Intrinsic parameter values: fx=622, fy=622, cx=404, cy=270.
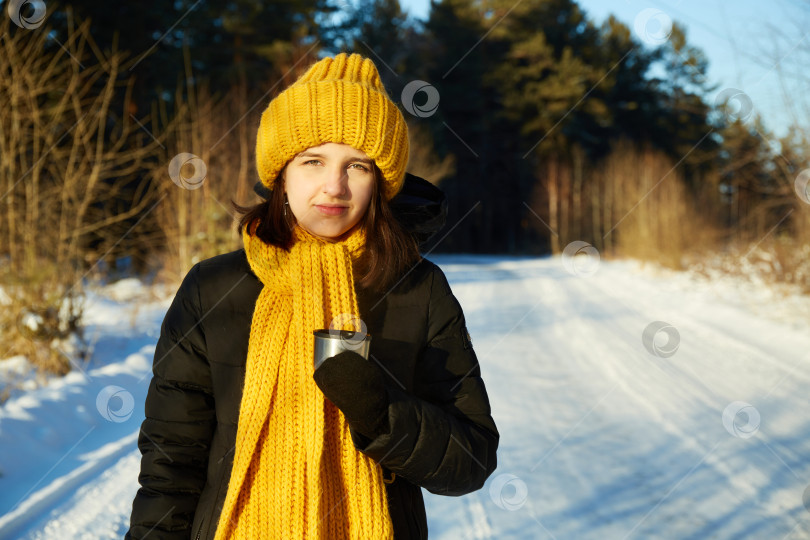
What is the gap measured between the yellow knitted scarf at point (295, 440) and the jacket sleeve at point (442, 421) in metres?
0.18

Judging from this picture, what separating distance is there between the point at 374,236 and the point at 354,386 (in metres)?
0.64

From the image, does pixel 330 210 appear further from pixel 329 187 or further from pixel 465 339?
pixel 465 339

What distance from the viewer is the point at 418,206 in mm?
2008

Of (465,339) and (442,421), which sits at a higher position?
(465,339)

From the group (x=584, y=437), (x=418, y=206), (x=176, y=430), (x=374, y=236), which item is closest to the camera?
(x=176, y=430)

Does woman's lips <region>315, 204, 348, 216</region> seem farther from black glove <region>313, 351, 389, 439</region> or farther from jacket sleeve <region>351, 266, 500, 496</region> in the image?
black glove <region>313, 351, 389, 439</region>

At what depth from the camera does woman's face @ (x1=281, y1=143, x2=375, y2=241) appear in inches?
67.3

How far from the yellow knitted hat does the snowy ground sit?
232cm

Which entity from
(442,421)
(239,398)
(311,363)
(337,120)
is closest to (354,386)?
(442,421)

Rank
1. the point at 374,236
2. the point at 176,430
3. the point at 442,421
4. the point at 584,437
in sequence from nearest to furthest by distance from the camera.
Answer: the point at 442,421 → the point at 176,430 → the point at 374,236 → the point at 584,437

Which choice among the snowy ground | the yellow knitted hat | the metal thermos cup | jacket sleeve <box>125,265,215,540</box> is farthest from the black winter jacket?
the snowy ground

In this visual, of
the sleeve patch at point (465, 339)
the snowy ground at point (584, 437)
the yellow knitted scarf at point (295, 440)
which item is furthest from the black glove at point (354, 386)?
the snowy ground at point (584, 437)

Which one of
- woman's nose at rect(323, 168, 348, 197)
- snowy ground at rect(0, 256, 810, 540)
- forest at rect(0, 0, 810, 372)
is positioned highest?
forest at rect(0, 0, 810, 372)

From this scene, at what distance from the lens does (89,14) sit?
13.5 metres
